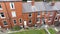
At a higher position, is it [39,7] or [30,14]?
[39,7]

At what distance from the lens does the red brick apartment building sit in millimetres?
32281

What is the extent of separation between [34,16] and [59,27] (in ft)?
28.4

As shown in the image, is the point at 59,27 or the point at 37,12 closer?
the point at 37,12

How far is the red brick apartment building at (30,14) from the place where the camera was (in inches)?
1271

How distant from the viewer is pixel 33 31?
3491 cm

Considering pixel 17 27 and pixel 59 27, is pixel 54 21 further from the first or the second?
pixel 17 27

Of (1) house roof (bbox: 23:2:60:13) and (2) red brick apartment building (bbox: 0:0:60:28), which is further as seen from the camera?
(1) house roof (bbox: 23:2:60:13)

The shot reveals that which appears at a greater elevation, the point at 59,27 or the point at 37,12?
the point at 37,12

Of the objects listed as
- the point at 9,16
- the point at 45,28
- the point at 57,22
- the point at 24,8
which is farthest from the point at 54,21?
the point at 9,16

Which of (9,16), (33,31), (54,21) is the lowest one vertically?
(33,31)

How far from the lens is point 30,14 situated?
34344mm

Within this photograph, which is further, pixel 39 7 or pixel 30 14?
pixel 39 7

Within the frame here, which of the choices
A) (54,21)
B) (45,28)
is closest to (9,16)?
(45,28)

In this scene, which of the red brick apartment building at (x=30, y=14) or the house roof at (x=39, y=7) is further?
the house roof at (x=39, y=7)
